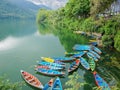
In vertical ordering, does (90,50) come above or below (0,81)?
below

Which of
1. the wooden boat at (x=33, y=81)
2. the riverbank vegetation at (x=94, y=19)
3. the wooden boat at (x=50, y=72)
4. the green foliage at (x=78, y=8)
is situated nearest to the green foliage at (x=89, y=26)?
the riverbank vegetation at (x=94, y=19)

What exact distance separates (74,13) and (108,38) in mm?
33186

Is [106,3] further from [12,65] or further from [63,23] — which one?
[63,23]

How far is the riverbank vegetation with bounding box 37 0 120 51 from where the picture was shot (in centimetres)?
4170

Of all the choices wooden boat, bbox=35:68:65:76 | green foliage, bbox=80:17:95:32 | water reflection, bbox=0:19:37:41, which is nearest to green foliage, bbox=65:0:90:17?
green foliage, bbox=80:17:95:32

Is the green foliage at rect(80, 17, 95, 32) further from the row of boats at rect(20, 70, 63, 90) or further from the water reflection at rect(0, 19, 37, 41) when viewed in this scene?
the row of boats at rect(20, 70, 63, 90)

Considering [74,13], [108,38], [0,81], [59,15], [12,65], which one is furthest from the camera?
[59,15]

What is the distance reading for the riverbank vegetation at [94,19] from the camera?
4170 cm

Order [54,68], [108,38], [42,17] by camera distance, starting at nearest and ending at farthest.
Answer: [54,68]
[108,38]
[42,17]

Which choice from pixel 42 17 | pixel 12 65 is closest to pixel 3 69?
pixel 12 65

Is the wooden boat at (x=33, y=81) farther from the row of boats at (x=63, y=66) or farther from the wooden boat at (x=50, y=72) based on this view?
the wooden boat at (x=50, y=72)

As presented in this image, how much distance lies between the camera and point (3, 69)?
29.1 metres

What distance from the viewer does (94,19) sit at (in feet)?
190

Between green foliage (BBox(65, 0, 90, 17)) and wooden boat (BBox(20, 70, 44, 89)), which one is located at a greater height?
green foliage (BBox(65, 0, 90, 17))
